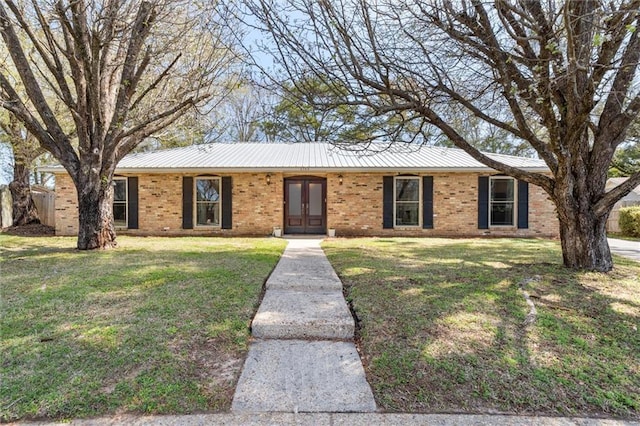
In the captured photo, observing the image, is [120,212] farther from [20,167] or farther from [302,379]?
[302,379]

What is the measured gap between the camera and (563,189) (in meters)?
5.31

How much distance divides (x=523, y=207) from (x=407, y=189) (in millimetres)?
4077

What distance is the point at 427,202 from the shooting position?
1167cm

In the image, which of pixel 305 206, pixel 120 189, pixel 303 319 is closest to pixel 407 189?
pixel 305 206

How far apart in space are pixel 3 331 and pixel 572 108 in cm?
740

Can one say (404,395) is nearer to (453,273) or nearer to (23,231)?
(453,273)

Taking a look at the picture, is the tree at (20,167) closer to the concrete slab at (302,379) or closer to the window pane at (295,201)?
the window pane at (295,201)

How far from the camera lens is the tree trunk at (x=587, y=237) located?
5.28m

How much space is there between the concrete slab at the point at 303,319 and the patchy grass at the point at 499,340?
8.2 inches

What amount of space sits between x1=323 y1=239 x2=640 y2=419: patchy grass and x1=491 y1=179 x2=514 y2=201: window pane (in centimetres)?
664

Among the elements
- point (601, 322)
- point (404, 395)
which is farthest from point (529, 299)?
point (404, 395)

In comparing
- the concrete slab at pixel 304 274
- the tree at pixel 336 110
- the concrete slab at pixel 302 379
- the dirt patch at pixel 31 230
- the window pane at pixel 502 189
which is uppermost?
the tree at pixel 336 110

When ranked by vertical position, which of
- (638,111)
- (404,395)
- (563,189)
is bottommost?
(404,395)

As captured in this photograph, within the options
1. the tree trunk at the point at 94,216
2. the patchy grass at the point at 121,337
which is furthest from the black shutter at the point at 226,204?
the patchy grass at the point at 121,337
